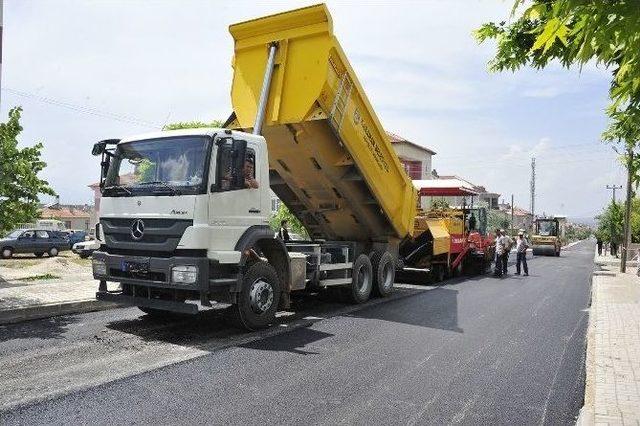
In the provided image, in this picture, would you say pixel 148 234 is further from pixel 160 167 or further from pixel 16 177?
pixel 16 177

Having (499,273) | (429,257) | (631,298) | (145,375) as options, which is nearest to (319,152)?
(145,375)

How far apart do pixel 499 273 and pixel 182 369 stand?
1441 cm

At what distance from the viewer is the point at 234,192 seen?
696cm

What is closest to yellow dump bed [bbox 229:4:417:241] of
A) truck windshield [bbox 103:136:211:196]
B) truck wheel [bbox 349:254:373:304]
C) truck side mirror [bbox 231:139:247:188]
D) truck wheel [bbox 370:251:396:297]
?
truck wheel [bbox 370:251:396:297]

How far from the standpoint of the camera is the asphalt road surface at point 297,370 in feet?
14.2

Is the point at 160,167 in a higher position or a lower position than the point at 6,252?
higher

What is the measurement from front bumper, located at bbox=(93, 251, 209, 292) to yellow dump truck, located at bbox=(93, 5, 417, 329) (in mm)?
18

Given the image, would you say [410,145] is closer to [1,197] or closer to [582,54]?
[1,197]

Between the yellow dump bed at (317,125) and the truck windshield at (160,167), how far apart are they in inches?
74.4

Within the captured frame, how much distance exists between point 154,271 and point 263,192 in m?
1.84

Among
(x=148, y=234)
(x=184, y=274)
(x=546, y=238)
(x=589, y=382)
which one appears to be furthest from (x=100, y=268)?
(x=546, y=238)

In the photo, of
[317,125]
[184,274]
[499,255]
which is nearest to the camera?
[184,274]

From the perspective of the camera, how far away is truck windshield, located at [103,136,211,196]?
266 inches

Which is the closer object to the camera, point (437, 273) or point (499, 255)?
point (437, 273)
